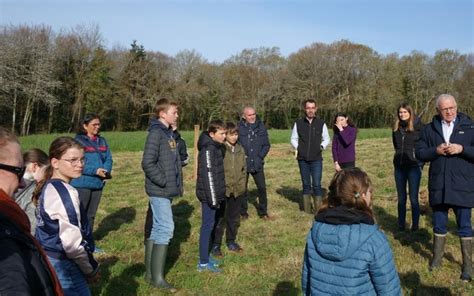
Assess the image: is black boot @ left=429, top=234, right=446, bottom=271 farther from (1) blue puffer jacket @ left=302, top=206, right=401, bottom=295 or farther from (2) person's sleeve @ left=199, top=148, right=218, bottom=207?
(1) blue puffer jacket @ left=302, top=206, right=401, bottom=295

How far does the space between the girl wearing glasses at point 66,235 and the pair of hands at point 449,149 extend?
419 centimetres

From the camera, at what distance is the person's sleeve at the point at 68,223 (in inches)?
131

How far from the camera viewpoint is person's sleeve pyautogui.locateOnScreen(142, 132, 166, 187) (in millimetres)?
5301

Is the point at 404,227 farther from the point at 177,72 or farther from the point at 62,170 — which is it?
the point at 177,72

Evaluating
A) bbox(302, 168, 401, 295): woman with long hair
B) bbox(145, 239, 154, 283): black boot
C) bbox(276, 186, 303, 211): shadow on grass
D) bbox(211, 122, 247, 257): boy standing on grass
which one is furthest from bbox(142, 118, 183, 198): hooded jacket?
bbox(276, 186, 303, 211): shadow on grass

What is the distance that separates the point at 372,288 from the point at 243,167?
4.27 metres

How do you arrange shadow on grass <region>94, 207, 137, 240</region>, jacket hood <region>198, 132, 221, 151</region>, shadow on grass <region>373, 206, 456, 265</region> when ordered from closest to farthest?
jacket hood <region>198, 132, 221, 151</region> < shadow on grass <region>373, 206, 456, 265</region> < shadow on grass <region>94, 207, 137, 240</region>

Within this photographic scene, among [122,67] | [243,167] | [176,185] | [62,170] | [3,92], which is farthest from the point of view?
[122,67]

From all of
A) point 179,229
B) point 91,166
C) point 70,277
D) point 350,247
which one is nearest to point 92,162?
point 91,166

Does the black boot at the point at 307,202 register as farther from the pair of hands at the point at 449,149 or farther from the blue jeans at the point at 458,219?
the pair of hands at the point at 449,149

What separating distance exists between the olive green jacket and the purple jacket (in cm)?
252

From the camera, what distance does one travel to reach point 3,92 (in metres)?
38.7

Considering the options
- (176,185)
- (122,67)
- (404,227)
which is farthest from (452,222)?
(122,67)

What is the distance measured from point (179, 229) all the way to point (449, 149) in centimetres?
481
